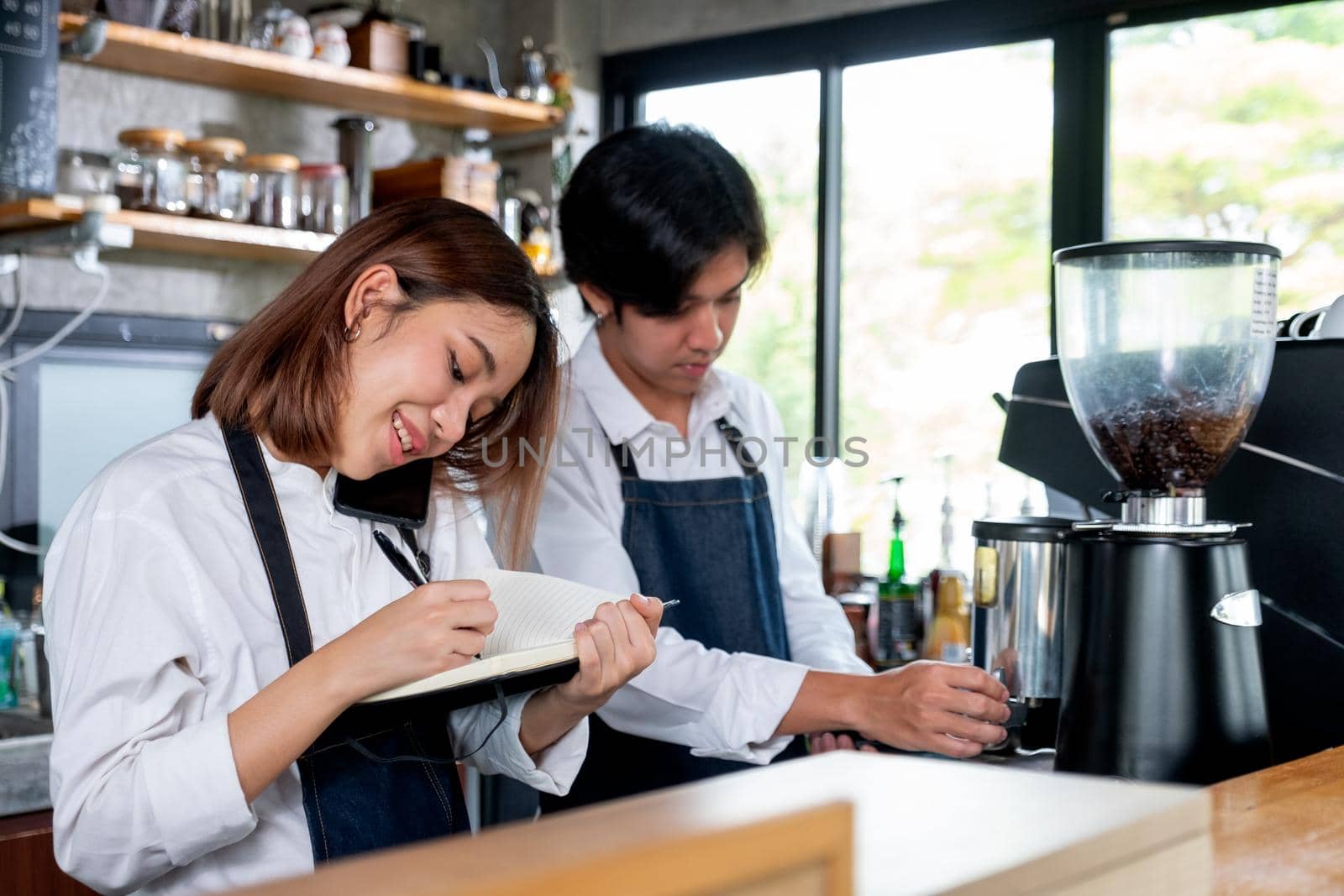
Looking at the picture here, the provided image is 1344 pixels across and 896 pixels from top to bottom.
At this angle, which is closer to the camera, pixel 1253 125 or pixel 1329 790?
pixel 1329 790

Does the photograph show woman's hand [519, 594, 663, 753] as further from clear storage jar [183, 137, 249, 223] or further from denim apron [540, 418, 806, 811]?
clear storage jar [183, 137, 249, 223]

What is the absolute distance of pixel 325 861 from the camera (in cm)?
121

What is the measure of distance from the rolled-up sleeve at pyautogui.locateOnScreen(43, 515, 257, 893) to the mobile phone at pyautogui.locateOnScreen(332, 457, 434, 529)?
0.22 metres

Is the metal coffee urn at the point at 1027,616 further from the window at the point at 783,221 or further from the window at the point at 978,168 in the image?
the window at the point at 783,221

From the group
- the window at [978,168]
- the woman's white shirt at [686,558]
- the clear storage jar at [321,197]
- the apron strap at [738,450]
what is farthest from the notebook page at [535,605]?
the clear storage jar at [321,197]

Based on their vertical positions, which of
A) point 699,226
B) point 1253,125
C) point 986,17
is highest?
point 986,17

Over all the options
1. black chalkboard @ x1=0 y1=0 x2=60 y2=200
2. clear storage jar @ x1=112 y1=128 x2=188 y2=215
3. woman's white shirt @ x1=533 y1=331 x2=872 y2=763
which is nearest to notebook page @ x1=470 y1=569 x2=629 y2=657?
woman's white shirt @ x1=533 y1=331 x2=872 y2=763

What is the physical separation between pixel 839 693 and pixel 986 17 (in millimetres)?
2179

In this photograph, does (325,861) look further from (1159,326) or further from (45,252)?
(45,252)

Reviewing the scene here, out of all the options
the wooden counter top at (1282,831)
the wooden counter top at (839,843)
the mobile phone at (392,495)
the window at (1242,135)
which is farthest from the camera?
the window at (1242,135)

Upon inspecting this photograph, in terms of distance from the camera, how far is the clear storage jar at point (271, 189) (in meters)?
3.10

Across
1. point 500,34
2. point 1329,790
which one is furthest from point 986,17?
point 1329,790

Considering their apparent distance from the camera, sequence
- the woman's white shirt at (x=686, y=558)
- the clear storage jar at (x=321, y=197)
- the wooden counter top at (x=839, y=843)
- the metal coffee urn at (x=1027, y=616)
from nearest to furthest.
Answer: the wooden counter top at (x=839, y=843) < the metal coffee urn at (x=1027, y=616) < the woman's white shirt at (x=686, y=558) < the clear storage jar at (x=321, y=197)

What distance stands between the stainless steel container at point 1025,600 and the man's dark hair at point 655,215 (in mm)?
495
